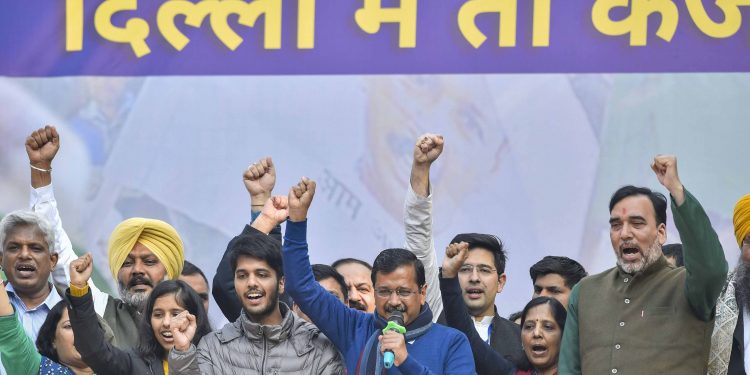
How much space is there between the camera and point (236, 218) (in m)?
7.25

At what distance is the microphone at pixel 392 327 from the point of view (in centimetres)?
445

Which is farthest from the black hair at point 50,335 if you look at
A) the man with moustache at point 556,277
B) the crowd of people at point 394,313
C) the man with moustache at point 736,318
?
the man with moustache at point 736,318

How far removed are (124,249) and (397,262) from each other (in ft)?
5.12

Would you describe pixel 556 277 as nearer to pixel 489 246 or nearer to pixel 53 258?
pixel 489 246

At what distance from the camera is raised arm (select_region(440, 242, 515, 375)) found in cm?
507

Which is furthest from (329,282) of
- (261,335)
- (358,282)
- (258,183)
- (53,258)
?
(53,258)

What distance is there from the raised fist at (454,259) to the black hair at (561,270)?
987mm

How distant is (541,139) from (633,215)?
2.17 meters

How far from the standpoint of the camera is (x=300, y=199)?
5.04m

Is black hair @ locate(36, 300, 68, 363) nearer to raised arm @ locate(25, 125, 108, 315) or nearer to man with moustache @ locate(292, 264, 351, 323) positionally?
raised arm @ locate(25, 125, 108, 315)

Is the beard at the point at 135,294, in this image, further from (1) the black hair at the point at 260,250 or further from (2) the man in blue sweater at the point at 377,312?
(2) the man in blue sweater at the point at 377,312

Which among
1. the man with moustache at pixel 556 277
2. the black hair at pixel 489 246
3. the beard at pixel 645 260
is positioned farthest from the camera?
the black hair at pixel 489 246

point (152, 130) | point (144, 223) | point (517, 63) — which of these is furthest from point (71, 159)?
point (517, 63)

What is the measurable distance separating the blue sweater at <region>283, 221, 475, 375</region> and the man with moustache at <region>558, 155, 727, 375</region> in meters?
0.40
